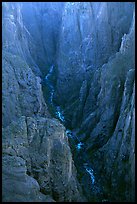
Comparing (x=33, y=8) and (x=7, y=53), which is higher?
(x=33, y=8)

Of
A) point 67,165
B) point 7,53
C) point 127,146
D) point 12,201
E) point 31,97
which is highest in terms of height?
point 7,53

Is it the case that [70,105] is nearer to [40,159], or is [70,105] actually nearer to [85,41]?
[85,41]

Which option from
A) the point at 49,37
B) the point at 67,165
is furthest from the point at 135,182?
the point at 49,37

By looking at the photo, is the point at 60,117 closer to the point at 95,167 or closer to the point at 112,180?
the point at 95,167

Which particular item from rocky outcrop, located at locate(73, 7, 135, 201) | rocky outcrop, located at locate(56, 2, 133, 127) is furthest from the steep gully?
rocky outcrop, located at locate(56, 2, 133, 127)

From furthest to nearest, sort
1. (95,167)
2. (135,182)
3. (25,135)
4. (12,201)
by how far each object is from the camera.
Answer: (95,167)
(135,182)
(25,135)
(12,201)

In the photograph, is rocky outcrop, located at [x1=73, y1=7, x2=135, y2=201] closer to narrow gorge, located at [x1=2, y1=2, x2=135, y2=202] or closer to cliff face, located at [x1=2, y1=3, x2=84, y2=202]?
narrow gorge, located at [x1=2, y1=2, x2=135, y2=202]
